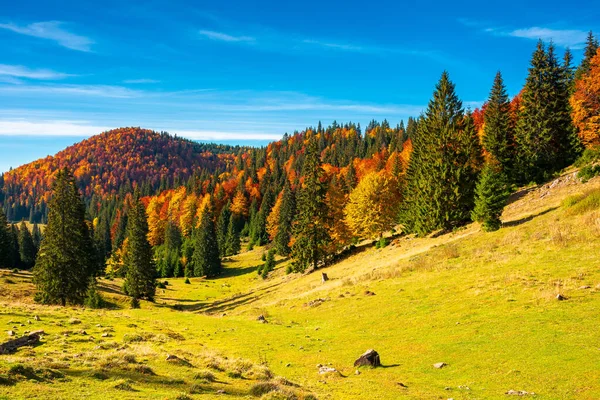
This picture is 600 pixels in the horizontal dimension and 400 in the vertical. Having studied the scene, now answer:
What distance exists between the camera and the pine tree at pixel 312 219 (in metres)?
55.3

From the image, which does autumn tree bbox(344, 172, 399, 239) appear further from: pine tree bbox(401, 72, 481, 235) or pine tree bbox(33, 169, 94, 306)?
pine tree bbox(33, 169, 94, 306)

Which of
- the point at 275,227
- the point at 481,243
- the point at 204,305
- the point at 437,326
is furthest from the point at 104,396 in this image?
the point at 275,227

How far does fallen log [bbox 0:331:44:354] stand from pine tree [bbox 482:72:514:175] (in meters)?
63.2

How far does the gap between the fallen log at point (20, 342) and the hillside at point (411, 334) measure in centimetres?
54

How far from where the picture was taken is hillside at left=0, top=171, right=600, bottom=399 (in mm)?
11602

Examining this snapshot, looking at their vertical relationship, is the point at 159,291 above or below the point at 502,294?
below

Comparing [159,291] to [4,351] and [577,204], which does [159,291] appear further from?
[577,204]

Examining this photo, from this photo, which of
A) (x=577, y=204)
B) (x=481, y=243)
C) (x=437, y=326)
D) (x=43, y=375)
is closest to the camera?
(x=43, y=375)

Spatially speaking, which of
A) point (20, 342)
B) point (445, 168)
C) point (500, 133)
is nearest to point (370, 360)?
point (20, 342)

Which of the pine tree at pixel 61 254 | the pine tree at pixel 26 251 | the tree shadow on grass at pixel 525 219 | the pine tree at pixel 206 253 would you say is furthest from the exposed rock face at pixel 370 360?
the pine tree at pixel 26 251

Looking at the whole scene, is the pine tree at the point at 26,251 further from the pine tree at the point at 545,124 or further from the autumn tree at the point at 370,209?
the pine tree at the point at 545,124

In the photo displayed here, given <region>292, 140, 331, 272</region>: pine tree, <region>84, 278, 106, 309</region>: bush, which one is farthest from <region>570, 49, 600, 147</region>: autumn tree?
<region>84, 278, 106, 309</region>: bush

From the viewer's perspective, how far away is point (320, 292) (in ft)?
118

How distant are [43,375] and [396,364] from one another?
1263 cm
